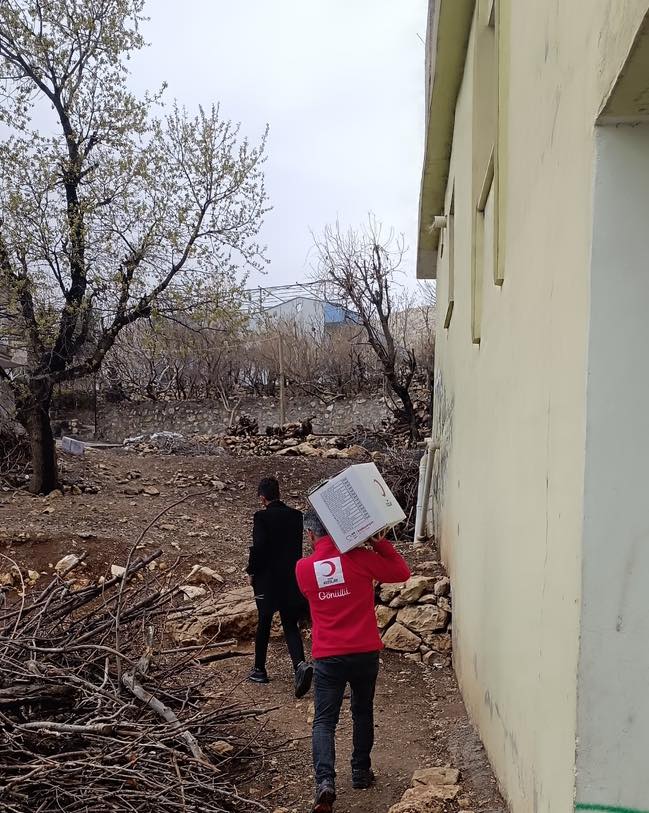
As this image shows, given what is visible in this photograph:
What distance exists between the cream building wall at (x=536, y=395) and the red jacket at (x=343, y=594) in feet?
1.87

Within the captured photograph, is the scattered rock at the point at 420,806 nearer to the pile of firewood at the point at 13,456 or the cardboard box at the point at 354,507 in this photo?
the cardboard box at the point at 354,507

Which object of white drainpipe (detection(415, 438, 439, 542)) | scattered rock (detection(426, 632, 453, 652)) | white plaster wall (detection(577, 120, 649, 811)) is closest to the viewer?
white plaster wall (detection(577, 120, 649, 811))

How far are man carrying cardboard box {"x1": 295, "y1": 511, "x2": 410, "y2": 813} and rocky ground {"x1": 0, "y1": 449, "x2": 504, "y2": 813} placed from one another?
1.24 ft

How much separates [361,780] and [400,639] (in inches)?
91.2

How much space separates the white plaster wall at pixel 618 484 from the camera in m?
1.96

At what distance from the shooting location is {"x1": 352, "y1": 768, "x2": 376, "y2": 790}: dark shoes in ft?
13.3

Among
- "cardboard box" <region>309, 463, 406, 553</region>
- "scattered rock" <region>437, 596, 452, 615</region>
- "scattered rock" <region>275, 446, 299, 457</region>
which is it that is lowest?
Result: "scattered rock" <region>437, 596, 452, 615</region>

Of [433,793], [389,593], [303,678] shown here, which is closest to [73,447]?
[389,593]

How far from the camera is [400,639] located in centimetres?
632

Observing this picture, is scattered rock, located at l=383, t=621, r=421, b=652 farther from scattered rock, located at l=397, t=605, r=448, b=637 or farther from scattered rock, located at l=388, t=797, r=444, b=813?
scattered rock, located at l=388, t=797, r=444, b=813

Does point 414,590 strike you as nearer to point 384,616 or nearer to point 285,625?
point 384,616

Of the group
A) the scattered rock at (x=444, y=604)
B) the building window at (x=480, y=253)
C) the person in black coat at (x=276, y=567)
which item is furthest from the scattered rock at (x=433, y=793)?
the scattered rock at (x=444, y=604)

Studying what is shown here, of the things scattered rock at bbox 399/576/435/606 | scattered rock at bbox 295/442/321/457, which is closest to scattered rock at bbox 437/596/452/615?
scattered rock at bbox 399/576/435/606

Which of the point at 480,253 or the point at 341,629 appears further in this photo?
the point at 480,253
